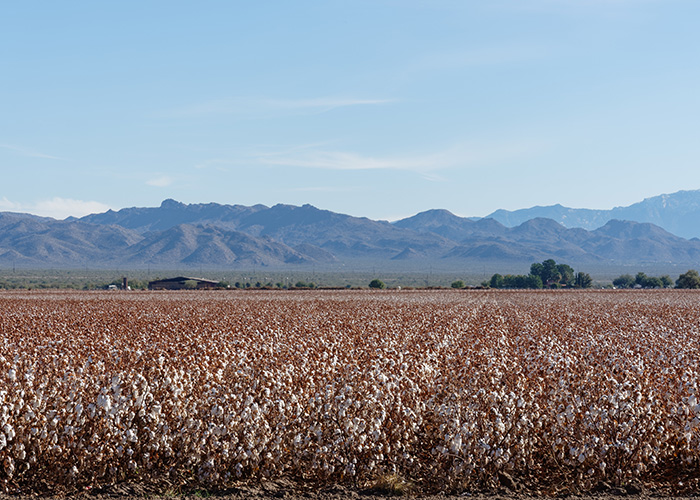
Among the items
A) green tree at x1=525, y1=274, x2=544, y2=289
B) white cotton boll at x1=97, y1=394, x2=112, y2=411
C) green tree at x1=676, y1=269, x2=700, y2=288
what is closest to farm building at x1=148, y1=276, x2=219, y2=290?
green tree at x1=525, y1=274, x2=544, y2=289

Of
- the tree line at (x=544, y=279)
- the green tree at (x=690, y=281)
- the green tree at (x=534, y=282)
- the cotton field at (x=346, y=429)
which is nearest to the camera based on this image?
the cotton field at (x=346, y=429)

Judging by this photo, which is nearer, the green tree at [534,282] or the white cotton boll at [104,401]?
the white cotton boll at [104,401]

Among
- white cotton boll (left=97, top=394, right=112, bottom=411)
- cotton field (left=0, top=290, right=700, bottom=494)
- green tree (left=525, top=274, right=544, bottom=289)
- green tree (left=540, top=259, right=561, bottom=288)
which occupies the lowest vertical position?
cotton field (left=0, top=290, right=700, bottom=494)

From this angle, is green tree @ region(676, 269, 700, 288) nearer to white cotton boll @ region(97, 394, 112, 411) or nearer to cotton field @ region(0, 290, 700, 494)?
cotton field @ region(0, 290, 700, 494)

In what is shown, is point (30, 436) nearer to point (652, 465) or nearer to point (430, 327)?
point (652, 465)

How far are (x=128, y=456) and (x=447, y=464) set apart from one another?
4.31 m

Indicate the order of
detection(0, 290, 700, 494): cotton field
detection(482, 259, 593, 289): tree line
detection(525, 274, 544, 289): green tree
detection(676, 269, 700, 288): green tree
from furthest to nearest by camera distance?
detection(482, 259, 593, 289): tree line < detection(525, 274, 544, 289): green tree < detection(676, 269, 700, 288): green tree < detection(0, 290, 700, 494): cotton field

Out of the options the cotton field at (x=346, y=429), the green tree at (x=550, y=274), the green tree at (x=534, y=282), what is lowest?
the cotton field at (x=346, y=429)

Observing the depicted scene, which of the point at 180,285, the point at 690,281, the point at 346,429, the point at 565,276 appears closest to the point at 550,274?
the point at 565,276

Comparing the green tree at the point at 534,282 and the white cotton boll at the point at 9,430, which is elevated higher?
the green tree at the point at 534,282

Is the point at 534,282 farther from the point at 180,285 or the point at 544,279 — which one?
the point at 180,285

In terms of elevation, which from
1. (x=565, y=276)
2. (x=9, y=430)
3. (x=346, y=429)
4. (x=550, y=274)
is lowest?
(x=346, y=429)

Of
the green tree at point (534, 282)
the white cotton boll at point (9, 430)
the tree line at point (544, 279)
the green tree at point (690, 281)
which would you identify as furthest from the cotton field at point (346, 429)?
the green tree at point (534, 282)

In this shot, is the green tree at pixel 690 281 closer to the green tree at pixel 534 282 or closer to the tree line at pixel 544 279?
the tree line at pixel 544 279
